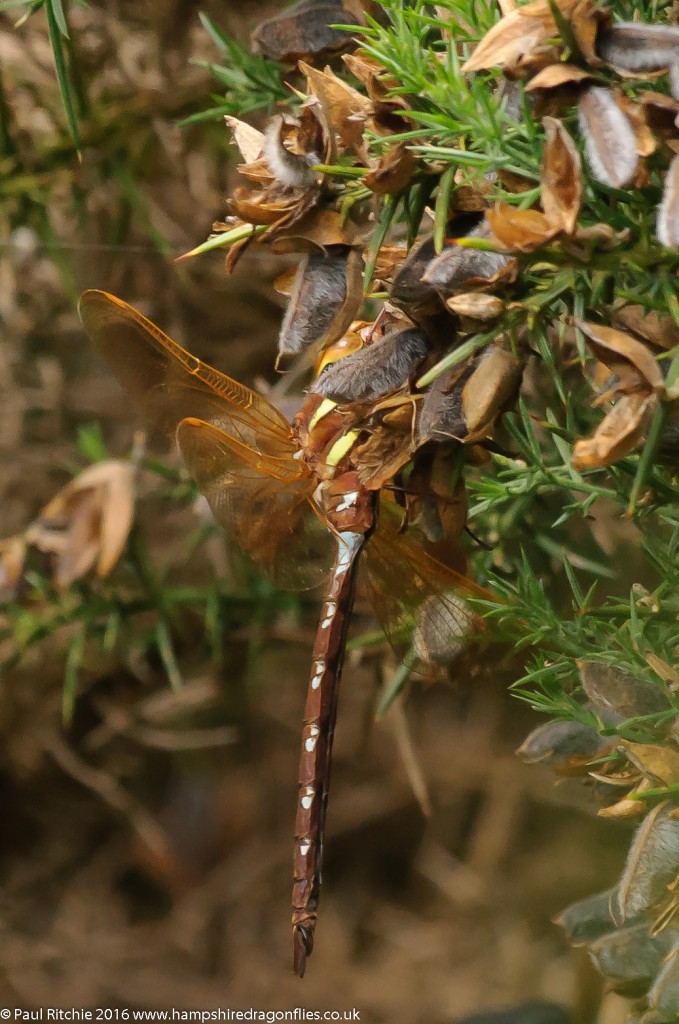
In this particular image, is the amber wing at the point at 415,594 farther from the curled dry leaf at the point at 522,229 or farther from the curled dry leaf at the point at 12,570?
the curled dry leaf at the point at 12,570

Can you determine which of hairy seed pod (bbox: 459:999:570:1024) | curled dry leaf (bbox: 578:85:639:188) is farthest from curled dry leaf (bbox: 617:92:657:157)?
hairy seed pod (bbox: 459:999:570:1024)

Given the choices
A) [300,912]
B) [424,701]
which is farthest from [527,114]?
[424,701]

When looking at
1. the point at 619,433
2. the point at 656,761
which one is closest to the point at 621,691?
the point at 656,761

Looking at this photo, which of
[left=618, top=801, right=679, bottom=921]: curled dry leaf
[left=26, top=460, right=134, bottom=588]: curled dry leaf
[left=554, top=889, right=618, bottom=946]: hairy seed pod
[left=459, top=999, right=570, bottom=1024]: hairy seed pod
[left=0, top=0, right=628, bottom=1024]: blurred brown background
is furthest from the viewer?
[left=0, top=0, right=628, bottom=1024]: blurred brown background

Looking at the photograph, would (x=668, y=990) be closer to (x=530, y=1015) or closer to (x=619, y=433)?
(x=619, y=433)

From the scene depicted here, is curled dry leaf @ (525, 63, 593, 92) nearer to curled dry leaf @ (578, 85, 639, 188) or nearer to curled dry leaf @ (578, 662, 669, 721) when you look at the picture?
curled dry leaf @ (578, 85, 639, 188)

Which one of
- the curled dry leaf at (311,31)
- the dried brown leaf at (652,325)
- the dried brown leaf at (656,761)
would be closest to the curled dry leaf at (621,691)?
the dried brown leaf at (656,761)
